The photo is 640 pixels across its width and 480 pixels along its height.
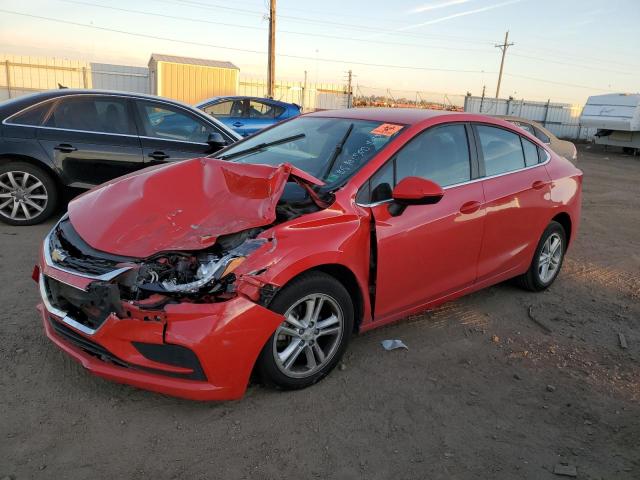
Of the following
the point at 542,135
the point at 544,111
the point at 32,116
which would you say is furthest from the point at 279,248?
the point at 544,111

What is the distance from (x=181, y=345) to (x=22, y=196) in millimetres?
4482

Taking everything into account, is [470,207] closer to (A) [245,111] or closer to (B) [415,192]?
(B) [415,192]

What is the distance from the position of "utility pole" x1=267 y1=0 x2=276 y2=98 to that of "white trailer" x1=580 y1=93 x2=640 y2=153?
13948 mm

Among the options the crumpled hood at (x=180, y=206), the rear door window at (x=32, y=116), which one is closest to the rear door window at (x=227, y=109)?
the rear door window at (x=32, y=116)

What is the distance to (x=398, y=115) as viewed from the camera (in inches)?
155

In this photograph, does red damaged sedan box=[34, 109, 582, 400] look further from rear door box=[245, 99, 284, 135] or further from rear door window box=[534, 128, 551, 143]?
rear door box=[245, 99, 284, 135]

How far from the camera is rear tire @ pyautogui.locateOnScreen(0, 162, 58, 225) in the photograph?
5879mm

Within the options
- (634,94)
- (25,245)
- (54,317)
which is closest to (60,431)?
(54,317)

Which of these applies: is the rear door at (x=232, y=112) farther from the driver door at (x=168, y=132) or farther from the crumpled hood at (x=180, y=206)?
the crumpled hood at (x=180, y=206)

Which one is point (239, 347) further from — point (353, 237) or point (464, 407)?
point (464, 407)

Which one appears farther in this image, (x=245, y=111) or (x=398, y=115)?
(x=245, y=111)

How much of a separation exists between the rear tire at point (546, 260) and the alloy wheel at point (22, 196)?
5296 millimetres

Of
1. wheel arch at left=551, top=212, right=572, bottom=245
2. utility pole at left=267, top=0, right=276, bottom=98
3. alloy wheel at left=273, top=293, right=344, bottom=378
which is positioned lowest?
alloy wheel at left=273, top=293, right=344, bottom=378

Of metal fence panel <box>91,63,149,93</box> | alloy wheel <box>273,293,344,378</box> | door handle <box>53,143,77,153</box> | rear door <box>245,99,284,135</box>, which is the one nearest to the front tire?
alloy wheel <box>273,293,344,378</box>
